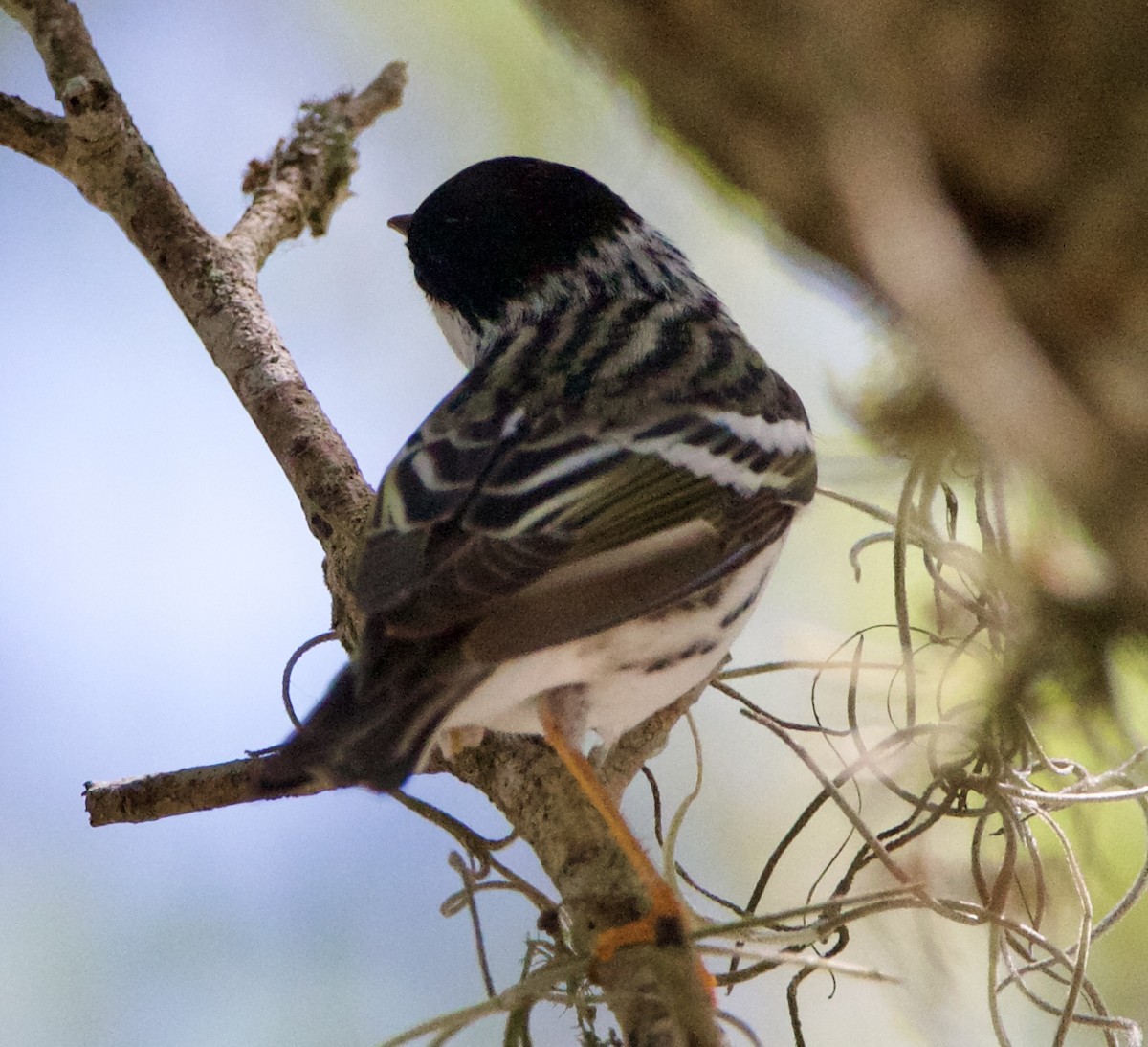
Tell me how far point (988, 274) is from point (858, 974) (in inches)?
48.1

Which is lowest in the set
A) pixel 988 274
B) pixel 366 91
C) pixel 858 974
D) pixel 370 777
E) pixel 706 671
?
pixel 858 974

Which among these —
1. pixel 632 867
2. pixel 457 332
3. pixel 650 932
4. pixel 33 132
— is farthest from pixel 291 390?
pixel 650 932

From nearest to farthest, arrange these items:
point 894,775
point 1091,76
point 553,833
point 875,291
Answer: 1. point 1091,76
2. point 875,291
3. point 553,833
4. point 894,775

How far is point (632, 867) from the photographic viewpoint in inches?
84.3

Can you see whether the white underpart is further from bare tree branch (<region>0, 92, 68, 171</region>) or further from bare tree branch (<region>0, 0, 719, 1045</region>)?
bare tree branch (<region>0, 92, 68, 171</region>)

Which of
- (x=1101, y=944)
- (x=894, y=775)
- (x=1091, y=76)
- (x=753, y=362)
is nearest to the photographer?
(x=1091, y=76)

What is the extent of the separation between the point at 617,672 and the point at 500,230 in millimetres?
1418

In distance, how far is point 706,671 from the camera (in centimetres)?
247

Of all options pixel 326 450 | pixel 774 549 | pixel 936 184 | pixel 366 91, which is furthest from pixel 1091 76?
pixel 366 91

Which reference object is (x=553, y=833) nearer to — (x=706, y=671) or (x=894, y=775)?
(x=706, y=671)

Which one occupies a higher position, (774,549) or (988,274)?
(774,549)

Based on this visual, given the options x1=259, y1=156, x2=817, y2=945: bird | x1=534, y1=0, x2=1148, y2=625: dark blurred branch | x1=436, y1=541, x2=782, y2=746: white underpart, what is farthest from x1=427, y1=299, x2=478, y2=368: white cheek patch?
x1=534, y1=0, x2=1148, y2=625: dark blurred branch

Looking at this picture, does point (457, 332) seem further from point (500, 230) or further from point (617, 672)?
point (617, 672)

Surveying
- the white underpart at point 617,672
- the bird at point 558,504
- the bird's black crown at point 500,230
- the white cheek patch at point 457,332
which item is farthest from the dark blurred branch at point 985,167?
the white cheek patch at point 457,332
